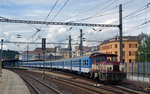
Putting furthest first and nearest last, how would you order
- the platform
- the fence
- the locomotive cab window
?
1. the fence
2. the locomotive cab window
3. the platform

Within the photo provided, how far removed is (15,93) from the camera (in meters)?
17.1

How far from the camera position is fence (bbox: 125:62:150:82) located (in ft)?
81.0

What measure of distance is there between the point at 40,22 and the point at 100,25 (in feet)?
28.2

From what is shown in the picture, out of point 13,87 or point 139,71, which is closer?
point 13,87

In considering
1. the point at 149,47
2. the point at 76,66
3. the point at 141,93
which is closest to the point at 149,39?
the point at 149,47

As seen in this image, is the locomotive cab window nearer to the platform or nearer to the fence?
the fence

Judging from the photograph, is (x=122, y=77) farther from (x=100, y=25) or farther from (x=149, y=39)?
(x=149, y=39)

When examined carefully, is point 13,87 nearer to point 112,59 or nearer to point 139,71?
point 112,59

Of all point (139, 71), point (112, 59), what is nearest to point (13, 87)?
point (112, 59)

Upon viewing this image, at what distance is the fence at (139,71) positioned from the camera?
24688mm

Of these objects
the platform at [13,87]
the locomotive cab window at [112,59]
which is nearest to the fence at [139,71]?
the locomotive cab window at [112,59]

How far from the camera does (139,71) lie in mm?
26250

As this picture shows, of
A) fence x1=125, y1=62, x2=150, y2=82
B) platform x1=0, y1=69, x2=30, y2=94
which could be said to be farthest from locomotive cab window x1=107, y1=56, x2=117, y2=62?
platform x1=0, y1=69, x2=30, y2=94

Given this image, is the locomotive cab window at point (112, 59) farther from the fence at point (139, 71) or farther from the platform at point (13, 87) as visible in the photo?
the platform at point (13, 87)
